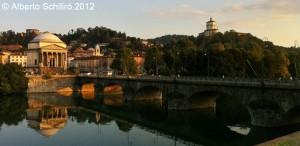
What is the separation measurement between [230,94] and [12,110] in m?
36.8

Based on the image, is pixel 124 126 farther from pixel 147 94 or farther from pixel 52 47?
pixel 52 47

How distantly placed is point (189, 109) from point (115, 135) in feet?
52.0

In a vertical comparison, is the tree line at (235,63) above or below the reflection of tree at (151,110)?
above

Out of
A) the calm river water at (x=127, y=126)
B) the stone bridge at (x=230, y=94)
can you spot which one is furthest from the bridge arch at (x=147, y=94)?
the calm river water at (x=127, y=126)

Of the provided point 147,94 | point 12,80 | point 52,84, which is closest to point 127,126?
point 147,94

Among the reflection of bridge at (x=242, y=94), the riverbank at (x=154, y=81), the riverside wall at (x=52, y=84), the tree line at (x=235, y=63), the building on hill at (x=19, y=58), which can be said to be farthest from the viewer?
the building on hill at (x=19, y=58)

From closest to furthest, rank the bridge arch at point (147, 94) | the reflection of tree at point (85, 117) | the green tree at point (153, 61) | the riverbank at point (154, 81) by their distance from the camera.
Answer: the riverbank at point (154, 81), the reflection of tree at point (85, 117), the bridge arch at point (147, 94), the green tree at point (153, 61)

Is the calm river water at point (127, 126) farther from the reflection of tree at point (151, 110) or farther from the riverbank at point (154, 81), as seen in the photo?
the riverbank at point (154, 81)

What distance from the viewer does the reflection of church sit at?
47619 millimetres

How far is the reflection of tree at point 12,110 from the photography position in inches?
2152

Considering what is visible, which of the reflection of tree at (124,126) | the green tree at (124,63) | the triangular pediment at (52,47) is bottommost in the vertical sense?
the reflection of tree at (124,126)

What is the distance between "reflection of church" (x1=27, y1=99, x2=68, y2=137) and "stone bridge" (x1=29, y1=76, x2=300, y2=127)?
14.2 m

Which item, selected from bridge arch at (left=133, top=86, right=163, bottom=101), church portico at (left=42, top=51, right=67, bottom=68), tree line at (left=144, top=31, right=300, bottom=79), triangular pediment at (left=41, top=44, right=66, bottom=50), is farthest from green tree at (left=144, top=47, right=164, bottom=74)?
triangular pediment at (left=41, top=44, right=66, bottom=50)

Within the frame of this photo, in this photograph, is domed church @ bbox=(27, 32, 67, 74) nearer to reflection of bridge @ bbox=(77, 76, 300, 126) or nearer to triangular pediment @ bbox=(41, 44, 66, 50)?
triangular pediment @ bbox=(41, 44, 66, 50)
